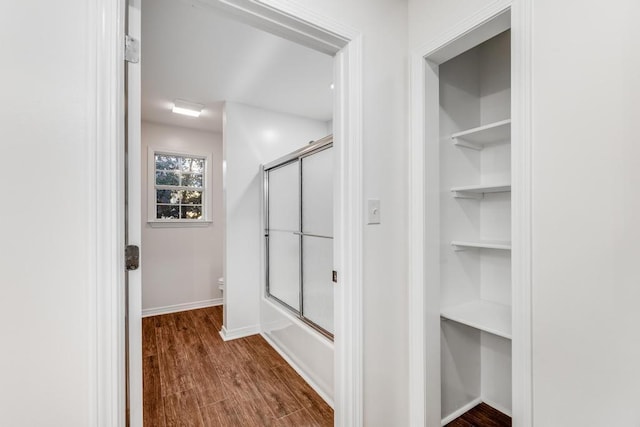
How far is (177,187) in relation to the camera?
3965 millimetres

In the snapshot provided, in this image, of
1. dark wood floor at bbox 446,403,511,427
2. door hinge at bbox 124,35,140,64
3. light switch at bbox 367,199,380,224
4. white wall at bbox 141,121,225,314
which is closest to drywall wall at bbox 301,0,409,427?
light switch at bbox 367,199,380,224

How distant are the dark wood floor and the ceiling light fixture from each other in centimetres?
365

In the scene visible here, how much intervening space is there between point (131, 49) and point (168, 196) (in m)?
3.39

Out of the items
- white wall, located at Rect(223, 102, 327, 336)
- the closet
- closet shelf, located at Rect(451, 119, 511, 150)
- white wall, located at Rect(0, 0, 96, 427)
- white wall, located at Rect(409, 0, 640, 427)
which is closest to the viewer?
white wall, located at Rect(0, 0, 96, 427)

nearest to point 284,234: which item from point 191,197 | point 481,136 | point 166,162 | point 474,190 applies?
point 474,190

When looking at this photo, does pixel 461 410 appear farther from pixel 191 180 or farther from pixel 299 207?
pixel 191 180

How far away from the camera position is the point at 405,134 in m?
1.47

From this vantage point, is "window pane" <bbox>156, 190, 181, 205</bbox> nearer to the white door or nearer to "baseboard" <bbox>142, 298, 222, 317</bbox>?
"baseboard" <bbox>142, 298, 222, 317</bbox>

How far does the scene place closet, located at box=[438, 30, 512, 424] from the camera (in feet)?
5.38

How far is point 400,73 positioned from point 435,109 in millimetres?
261

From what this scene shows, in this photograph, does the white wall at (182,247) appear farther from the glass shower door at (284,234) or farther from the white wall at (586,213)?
the white wall at (586,213)

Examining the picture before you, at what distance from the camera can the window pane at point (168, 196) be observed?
3.86 m

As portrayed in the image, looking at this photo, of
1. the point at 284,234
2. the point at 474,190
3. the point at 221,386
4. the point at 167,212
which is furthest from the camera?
the point at 167,212

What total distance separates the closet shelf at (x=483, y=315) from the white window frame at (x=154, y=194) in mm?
3498
